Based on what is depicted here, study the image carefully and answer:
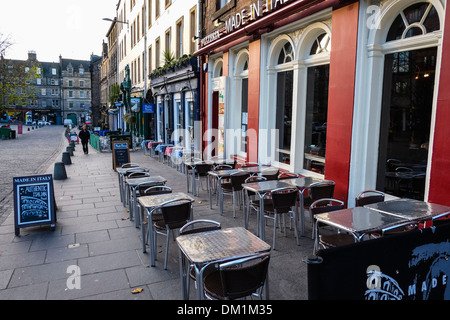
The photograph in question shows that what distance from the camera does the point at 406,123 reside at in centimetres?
636

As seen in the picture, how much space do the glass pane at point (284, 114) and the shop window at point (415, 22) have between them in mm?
3198

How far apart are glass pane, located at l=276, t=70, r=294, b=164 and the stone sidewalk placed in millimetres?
2439

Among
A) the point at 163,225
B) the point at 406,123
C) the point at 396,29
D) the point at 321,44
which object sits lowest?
the point at 163,225

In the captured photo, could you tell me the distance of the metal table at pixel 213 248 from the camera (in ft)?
10.2

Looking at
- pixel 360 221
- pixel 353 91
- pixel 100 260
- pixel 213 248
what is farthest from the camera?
pixel 353 91

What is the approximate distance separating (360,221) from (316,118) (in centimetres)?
465

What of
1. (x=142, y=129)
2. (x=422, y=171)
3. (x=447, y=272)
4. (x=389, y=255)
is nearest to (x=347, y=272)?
(x=389, y=255)

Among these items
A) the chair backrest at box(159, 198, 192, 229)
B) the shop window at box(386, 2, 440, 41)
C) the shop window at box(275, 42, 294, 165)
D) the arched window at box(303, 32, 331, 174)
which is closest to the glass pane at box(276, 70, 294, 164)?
the shop window at box(275, 42, 294, 165)

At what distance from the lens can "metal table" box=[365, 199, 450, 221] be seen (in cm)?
429

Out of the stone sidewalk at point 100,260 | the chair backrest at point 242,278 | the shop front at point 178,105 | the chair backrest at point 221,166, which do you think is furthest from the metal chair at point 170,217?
the shop front at point 178,105

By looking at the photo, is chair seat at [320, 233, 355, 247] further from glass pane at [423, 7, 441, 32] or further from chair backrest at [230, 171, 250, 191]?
glass pane at [423, 7, 441, 32]

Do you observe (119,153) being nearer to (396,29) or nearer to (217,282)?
(396,29)

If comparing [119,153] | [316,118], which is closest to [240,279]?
[316,118]

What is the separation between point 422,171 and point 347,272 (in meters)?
4.35
